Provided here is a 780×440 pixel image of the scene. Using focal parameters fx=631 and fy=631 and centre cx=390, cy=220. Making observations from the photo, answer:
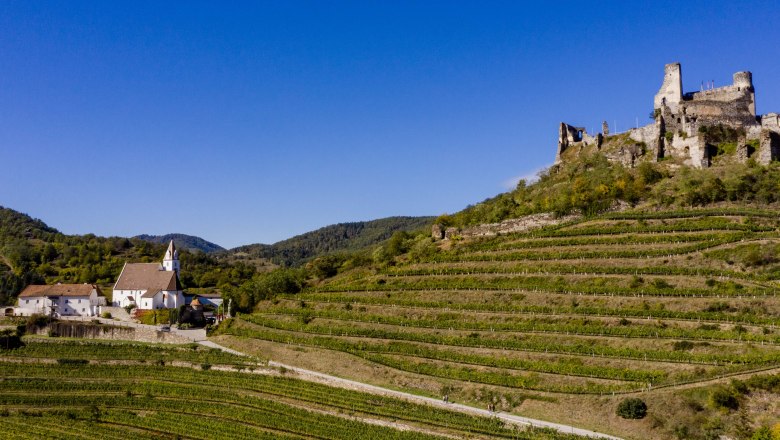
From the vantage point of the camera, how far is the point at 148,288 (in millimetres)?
79312

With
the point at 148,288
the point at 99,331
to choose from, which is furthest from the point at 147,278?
the point at 99,331

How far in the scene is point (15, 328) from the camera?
209 ft

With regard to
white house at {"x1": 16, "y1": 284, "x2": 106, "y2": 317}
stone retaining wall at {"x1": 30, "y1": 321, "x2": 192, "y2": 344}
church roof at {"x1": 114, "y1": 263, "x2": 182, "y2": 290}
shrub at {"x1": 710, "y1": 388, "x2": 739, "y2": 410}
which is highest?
church roof at {"x1": 114, "y1": 263, "x2": 182, "y2": 290}

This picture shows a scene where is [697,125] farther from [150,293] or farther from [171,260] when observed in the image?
[171,260]

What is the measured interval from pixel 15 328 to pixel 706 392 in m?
62.4

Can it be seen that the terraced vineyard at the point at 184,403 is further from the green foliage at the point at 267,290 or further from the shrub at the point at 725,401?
the green foliage at the point at 267,290

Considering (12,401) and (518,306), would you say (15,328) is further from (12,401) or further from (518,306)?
(518,306)

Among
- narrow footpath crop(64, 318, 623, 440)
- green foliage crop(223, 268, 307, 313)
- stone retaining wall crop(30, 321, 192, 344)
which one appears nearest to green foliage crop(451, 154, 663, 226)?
green foliage crop(223, 268, 307, 313)

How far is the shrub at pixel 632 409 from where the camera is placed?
109ft

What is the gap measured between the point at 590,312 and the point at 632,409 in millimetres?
12085

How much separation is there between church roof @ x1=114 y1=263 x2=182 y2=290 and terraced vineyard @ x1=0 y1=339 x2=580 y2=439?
21.7 m

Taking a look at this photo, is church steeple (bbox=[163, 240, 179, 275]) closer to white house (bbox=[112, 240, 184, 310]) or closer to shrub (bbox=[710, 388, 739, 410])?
white house (bbox=[112, 240, 184, 310])

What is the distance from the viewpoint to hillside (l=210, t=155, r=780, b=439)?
115 ft

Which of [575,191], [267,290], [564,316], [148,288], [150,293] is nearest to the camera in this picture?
[564,316]
